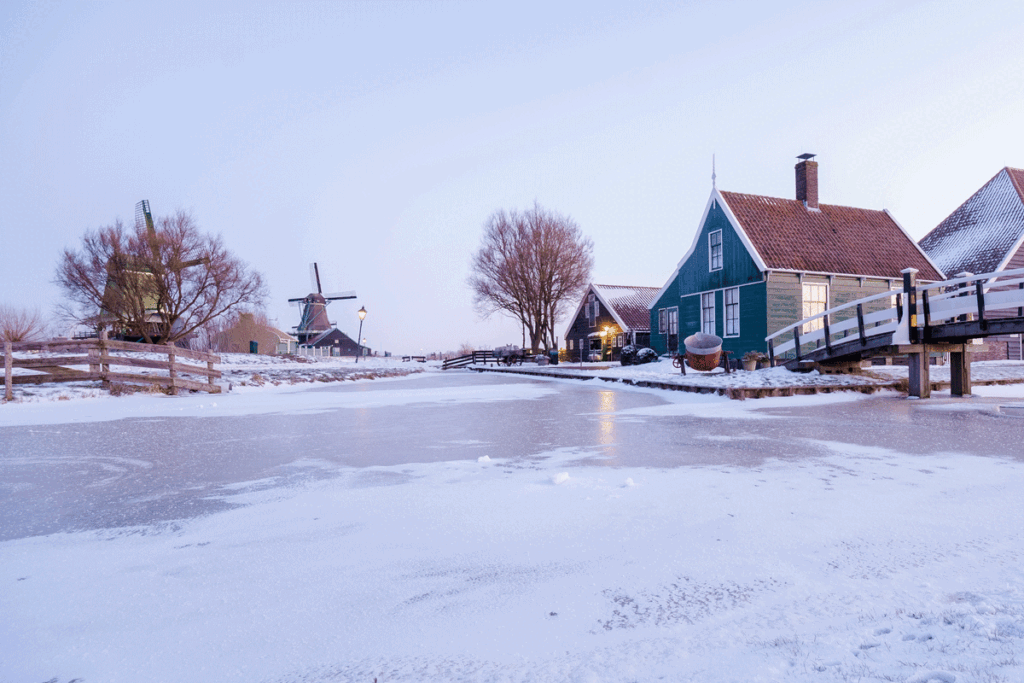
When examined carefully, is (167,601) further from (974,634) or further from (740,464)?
(740,464)

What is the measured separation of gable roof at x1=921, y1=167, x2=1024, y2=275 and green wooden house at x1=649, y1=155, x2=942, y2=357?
2.88 m

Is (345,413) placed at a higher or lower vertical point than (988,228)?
lower

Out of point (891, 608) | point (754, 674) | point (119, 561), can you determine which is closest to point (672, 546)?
point (891, 608)

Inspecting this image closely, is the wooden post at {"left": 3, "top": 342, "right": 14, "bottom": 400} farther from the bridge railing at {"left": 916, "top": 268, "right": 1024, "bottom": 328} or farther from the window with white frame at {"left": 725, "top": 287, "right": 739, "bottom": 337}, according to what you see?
the window with white frame at {"left": 725, "top": 287, "right": 739, "bottom": 337}

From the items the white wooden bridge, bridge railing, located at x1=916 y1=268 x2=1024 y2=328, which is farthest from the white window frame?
bridge railing, located at x1=916 y1=268 x2=1024 y2=328

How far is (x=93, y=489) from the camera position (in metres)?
5.12

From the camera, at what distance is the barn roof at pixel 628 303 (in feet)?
135

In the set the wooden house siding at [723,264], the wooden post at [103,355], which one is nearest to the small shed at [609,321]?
the wooden house siding at [723,264]

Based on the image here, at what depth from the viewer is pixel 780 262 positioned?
20.9m

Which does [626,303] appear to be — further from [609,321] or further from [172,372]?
[172,372]

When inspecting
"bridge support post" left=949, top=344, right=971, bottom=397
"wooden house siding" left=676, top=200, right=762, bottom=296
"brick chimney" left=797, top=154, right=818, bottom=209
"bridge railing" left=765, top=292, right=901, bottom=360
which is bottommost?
"bridge support post" left=949, top=344, right=971, bottom=397

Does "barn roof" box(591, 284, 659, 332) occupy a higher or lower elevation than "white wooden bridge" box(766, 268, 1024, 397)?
higher

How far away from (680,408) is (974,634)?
913cm

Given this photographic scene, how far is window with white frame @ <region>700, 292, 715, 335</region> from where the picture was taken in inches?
943
